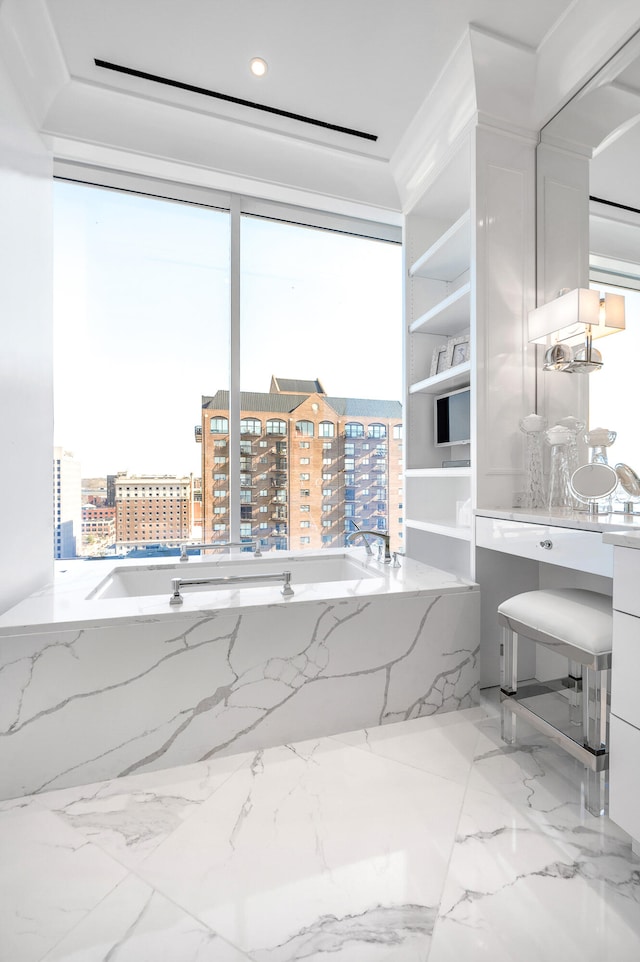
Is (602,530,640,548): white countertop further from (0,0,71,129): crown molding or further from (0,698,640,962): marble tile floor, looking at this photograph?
(0,0,71,129): crown molding

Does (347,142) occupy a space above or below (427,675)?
above

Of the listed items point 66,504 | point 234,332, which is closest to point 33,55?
point 234,332

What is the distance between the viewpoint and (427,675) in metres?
1.68

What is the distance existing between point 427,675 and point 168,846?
39.3 inches

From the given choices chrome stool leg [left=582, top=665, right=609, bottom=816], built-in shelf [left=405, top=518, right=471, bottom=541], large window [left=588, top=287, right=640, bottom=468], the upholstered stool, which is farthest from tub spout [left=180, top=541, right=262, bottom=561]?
large window [left=588, top=287, right=640, bottom=468]

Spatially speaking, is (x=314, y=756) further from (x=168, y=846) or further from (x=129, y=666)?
(x=129, y=666)

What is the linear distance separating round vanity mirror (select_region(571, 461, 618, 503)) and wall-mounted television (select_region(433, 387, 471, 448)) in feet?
1.87

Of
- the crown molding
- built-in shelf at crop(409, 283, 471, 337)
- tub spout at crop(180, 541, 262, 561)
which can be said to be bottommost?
tub spout at crop(180, 541, 262, 561)

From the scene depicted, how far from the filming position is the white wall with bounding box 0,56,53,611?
1.62 metres

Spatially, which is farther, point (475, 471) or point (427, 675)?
point (475, 471)

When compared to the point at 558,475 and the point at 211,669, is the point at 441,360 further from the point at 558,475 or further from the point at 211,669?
the point at 211,669

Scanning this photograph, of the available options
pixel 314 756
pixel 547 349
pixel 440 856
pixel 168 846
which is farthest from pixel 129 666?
pixel 547 349

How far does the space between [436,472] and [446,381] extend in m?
0.47

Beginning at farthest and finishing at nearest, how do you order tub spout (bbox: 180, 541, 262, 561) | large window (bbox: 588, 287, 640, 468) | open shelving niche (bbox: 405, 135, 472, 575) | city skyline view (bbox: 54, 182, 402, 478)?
open shelving niche (bbox: 405, 135, 472, 575), city skyline view (bbox: 54, 182, 402, 478), tub spout (bbox: 180, 541, 262, 561), large window (bbox: 588, 287, 640, 468)
